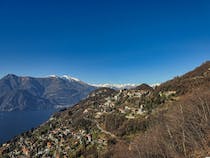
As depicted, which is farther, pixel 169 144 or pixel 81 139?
pixel 81 139

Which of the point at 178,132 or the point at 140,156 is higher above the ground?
the point at 178,132

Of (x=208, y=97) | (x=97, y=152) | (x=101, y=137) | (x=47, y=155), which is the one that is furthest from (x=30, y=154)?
(x=208, y=97)

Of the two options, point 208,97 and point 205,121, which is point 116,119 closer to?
point 208,97

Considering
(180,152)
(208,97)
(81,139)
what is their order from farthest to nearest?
1. (81,139)
2. (208,97)
3. (180,152)

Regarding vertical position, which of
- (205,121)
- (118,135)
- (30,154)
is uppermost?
(205,121)

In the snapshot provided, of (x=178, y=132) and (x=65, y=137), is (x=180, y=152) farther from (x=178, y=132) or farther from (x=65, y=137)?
(x=65, y=137)

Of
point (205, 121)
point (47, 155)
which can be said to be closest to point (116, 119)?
point (47, 155)

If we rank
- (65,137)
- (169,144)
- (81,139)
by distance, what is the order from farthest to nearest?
(65,137), (81,139), (169,144)

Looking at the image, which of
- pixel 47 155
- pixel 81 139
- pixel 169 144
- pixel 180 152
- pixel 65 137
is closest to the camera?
pixel 180 152

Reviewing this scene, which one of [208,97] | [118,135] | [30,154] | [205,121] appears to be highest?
[208,97]
